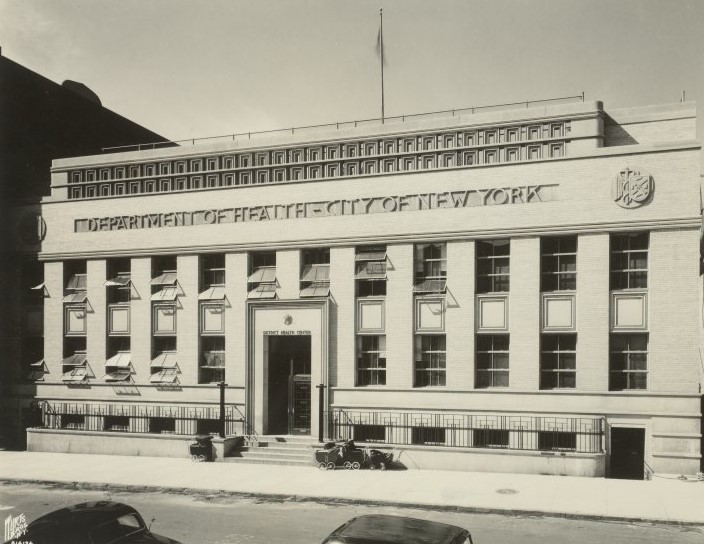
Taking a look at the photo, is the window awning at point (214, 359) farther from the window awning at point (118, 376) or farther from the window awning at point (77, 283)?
the window awning at point (77, 283)

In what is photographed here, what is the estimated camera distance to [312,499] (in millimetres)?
19062

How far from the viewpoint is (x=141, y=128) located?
1650 inches

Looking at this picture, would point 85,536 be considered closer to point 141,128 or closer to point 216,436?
point 216,436

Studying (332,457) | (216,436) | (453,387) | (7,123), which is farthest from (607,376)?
(7,123)

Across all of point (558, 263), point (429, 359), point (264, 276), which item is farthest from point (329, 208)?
point (558, 263)

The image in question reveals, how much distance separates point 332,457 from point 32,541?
12.5m

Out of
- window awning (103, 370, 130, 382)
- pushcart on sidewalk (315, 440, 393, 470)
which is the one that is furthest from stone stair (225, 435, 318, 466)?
window awning (103, 370, 130, 382)

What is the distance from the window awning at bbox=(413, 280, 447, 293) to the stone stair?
22.5ft

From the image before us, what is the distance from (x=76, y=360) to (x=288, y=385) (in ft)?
32.7

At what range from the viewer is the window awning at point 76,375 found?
2952 centimetres

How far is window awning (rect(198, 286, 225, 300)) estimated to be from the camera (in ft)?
91.5

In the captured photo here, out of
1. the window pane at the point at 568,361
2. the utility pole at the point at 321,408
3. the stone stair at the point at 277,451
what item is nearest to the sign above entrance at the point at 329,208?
the window pane at the point at 568,361

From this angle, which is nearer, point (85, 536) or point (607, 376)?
point (85, 536)

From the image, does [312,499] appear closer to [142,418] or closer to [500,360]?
[500,360]
